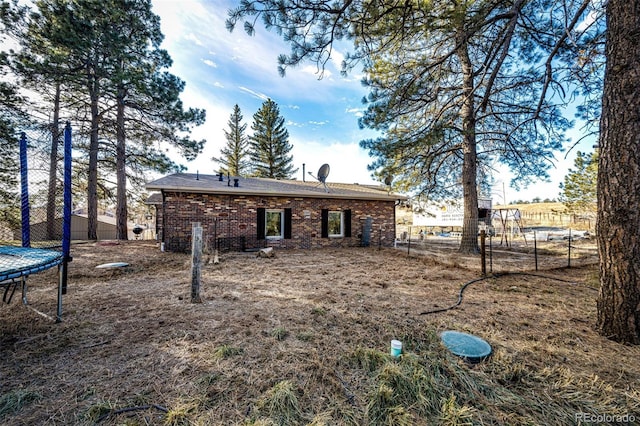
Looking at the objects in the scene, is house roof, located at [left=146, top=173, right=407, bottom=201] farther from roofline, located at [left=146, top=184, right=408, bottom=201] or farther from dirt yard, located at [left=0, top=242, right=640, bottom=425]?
dirt yard, located at [left=0, top=242, right=640, bottom=425]

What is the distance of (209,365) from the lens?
1.96 metres

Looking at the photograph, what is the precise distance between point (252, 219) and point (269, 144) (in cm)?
1598

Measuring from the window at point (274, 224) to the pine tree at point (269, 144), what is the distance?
14547 mm

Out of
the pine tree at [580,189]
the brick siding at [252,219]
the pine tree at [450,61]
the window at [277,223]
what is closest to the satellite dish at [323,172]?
the brick siding at [252,219]

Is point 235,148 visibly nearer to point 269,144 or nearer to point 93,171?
point 269,144

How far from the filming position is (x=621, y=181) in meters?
2.40

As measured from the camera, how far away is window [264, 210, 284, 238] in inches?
378

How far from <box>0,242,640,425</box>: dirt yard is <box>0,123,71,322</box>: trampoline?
48cm

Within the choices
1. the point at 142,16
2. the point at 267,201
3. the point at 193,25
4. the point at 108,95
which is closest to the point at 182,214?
the point at 267,201

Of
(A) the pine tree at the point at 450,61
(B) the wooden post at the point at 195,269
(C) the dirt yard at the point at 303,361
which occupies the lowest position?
(C) the dirt yard at the point at 303,361

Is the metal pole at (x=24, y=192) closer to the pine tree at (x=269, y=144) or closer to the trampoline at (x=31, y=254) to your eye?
the trampoline at (x=31, y=254)

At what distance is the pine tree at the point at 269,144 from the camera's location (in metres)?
23.2

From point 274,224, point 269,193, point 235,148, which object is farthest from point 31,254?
point 235,148

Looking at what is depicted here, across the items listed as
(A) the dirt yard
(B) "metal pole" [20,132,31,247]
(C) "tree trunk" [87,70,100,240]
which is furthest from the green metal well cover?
(C) "tree trunk" [87,70,100,240]
